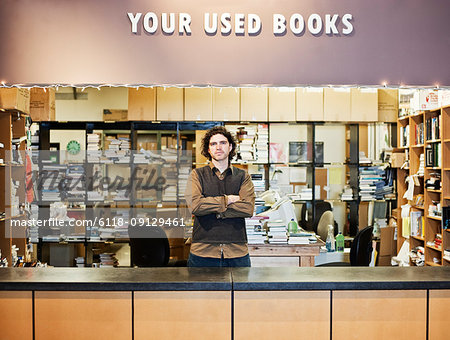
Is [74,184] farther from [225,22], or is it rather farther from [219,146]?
[225,22]

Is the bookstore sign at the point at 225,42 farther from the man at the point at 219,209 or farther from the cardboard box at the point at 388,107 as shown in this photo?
the cardboard box at the point at 388,107

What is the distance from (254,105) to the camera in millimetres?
6355

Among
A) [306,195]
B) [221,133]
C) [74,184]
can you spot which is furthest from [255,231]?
[74,184]

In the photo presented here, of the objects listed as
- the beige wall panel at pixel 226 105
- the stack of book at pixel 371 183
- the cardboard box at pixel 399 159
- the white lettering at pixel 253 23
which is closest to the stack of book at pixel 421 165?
the cardboard box at pixel 399 159

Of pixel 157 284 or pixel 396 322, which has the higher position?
pixel 157 284

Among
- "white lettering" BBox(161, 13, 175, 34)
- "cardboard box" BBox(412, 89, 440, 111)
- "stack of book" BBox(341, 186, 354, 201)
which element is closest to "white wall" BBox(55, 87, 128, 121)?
"stack of book" BBox(341, 186, 354, 201)

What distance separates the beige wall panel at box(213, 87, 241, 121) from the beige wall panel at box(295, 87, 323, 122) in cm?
83

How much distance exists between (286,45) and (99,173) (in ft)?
14.4

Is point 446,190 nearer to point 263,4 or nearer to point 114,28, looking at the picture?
point 263,4

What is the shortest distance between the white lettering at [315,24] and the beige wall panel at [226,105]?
3521 millimetres

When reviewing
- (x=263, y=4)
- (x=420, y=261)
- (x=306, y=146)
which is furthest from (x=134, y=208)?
(x=263, y=4)

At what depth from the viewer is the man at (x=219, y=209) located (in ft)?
10.5

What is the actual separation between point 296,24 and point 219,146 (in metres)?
1.02

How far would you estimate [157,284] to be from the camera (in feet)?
7.77
